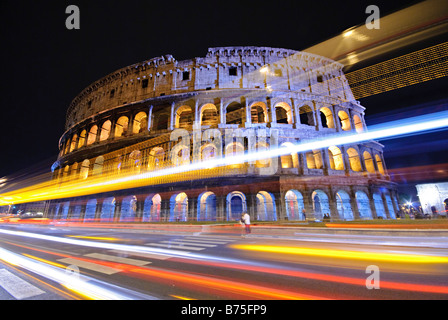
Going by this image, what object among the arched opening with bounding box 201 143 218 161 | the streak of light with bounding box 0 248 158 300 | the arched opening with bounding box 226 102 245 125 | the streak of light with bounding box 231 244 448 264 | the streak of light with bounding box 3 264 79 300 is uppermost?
the arched opening with bounding box 226 102 245 125

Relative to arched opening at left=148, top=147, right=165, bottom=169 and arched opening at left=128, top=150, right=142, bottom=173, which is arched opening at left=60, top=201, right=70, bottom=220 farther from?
arched opening at left=148, top=147, right=165, bottom=169

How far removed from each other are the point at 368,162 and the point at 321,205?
A: 37.0 ft

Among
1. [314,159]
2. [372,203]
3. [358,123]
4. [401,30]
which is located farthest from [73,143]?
[358,123]

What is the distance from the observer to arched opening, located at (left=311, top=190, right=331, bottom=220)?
812 inches

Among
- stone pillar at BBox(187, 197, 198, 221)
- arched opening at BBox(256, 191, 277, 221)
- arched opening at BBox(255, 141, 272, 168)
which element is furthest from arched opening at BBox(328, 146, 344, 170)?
stone pillar at BBox(187, 197, 198, 221)

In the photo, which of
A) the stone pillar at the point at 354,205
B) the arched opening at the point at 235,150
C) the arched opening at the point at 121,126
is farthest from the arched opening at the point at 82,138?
the stone pillar at the point at 354,205

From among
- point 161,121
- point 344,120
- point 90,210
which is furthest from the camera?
point 161,121

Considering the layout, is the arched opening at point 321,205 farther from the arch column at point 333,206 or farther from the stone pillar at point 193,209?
the stone pillar at point 193,209

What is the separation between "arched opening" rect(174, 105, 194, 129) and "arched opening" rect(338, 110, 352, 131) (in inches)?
838

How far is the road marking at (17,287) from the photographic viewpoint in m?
2.94

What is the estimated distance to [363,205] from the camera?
2217 centimetres

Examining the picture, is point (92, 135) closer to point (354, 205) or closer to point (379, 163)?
point (354, 205)

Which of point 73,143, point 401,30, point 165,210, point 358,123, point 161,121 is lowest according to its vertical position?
point 165,210

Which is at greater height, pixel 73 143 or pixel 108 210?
pixel 73 143
